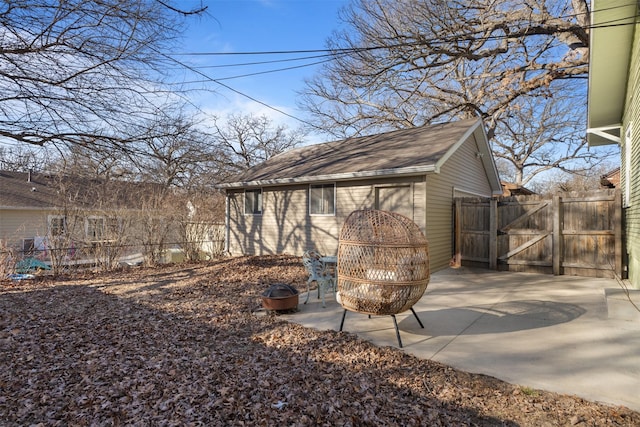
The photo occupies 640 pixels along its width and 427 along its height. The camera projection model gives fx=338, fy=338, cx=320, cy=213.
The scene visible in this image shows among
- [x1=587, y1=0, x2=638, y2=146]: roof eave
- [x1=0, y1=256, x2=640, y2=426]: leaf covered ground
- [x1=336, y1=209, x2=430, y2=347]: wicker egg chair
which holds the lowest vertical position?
[x1=0, y1=256, x2=640, y2=426]: leaf covered ground

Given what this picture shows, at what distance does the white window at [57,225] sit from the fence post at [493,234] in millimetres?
12029

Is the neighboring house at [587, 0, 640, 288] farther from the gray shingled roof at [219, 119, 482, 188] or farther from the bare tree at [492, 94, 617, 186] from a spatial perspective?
the bare tree at [492, 94, 617, 186]

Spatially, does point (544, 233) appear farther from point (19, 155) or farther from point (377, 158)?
point (19, 155)

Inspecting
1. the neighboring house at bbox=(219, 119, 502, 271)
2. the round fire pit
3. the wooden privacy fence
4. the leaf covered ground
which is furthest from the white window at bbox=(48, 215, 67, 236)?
the wooden privacy fence

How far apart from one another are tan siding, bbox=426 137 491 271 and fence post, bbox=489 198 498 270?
1107mm

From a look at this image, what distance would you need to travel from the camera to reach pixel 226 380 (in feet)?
10.9

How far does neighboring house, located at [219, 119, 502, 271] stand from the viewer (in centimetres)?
916

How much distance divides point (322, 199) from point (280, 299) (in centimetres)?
592

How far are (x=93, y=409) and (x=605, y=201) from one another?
10.1 meters

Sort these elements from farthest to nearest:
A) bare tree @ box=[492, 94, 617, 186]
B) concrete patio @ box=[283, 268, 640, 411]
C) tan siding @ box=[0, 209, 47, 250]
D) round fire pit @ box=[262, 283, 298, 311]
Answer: bare tree @ box=[492, 94, 617, 186], tan siding @ box=[0, 209, 47, 250], round fire pit @ box=[262, 283, 298, 311], concrete patio @ box=[283, 268, 640, 411]

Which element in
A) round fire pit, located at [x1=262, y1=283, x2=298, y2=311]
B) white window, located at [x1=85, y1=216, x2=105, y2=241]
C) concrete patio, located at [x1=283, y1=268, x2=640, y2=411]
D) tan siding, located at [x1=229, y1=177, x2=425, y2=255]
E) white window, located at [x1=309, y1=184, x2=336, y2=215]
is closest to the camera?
concrete patio, located at [x1=283, y1=268, x2=640, y2=411]

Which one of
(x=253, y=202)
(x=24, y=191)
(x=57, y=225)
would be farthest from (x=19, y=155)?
(x=24, y=191)

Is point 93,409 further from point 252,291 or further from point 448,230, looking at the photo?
point 448,230

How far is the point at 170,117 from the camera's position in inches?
313
